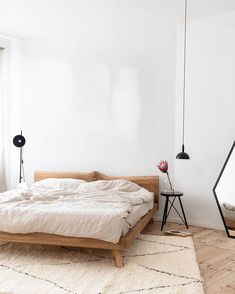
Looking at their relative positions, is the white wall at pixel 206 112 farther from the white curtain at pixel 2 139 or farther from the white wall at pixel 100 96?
the white curtain at pixel 2 139

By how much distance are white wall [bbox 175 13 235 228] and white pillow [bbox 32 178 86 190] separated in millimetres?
1414

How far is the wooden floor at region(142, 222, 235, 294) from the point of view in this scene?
8.91 feet

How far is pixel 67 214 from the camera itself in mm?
3205

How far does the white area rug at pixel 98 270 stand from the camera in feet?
8.64

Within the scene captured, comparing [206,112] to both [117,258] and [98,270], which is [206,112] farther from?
[98,270]

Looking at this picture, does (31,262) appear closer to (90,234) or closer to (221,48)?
(90,234)

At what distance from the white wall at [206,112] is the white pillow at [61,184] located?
55.7 inches

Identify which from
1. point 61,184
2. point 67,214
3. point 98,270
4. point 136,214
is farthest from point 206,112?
point 98,270

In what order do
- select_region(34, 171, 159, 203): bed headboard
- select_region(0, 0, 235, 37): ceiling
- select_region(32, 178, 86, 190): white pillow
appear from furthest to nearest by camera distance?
select_region(34, 171, 159, 203): bed headboard < select_region(32, 178, 86, 190): white pillow < select_region(0, 0, 235, 37): ceiling

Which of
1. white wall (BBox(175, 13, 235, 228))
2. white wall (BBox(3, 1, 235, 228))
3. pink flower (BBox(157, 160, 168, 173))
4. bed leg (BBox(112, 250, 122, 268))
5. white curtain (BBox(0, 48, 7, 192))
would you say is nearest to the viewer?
bed leg (BBox(112, 250, 122, 268))

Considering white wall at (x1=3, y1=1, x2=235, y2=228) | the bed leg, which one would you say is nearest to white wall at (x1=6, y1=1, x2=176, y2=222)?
white wall at (x1=3, y1=1, x2=235, y2=228)

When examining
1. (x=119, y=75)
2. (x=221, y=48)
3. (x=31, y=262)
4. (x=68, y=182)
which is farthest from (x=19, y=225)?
(x=221, y=48)

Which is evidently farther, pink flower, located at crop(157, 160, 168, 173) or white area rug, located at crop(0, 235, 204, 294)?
pink flower, located at crop(157, 160, 168, 173)

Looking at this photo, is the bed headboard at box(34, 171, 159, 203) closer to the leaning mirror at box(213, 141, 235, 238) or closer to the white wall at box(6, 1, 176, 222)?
the white wall at box(6, 1, 176, 222)
